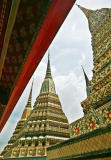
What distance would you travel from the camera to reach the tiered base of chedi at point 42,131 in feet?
36.1

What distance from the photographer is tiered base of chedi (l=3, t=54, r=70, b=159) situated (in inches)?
433

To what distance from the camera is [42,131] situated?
12148mm

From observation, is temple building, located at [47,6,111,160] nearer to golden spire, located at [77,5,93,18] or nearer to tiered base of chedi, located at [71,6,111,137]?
tiered base of chedi, located at [71,6,111,137]

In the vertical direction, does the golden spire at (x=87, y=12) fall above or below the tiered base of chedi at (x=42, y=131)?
above

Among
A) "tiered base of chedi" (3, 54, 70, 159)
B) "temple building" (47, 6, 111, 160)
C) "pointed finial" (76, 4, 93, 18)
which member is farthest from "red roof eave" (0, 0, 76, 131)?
"tiered base of chedi" (3, 54, 70, 159)

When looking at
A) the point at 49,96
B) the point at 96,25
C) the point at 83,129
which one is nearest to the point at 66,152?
the point at 83,129

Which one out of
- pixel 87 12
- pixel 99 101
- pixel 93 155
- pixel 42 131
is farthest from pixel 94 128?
pixel 42 131

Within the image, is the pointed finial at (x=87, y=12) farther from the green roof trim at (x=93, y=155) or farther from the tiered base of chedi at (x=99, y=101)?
the green roof trim at (x=93, y=155)

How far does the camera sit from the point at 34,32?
1214mm

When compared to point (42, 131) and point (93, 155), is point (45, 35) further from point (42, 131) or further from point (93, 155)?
point (42, 131)

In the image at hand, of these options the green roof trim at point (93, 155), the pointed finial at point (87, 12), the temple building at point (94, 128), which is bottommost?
the green roof trim at point (93, 155)

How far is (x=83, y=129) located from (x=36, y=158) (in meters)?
8.51

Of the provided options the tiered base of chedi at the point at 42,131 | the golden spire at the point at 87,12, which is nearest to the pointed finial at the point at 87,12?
the golden spire at the point at 87,12

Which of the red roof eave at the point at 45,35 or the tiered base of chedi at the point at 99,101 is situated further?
the tiered base of chedi at the point at 99,101
